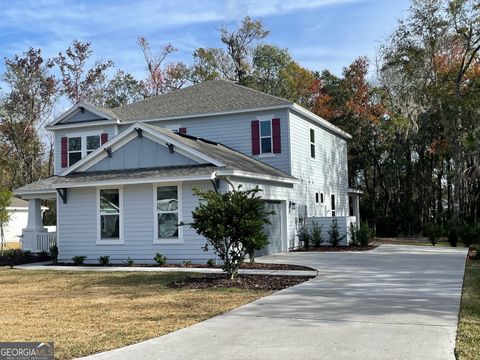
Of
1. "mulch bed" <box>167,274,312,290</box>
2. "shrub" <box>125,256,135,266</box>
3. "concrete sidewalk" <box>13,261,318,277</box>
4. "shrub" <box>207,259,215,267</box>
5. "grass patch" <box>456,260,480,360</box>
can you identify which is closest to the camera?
"grass patch" <box>456,260,480,360</box>

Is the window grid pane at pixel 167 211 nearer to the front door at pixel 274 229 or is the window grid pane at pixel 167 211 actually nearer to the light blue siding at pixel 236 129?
the front door at pixel 274 229

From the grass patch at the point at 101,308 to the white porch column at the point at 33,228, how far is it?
24.9 ft

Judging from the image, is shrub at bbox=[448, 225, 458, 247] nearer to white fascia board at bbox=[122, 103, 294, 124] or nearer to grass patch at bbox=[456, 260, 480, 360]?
white fascia board at bbox=[122, 103, 294, 124]

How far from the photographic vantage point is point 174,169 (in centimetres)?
1659

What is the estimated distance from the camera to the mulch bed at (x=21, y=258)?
60.3ft

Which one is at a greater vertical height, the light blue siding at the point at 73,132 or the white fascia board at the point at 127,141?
the light blue siding at the point at 73,132

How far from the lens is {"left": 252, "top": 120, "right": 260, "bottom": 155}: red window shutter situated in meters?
21.1

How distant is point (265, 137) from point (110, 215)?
721cm

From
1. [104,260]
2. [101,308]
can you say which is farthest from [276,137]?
[101,308]

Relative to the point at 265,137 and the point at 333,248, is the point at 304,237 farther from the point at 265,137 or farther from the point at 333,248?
the point at 265,137

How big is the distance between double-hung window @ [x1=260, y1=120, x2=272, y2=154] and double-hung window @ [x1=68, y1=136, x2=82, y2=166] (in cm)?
839

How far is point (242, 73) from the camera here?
4300cm

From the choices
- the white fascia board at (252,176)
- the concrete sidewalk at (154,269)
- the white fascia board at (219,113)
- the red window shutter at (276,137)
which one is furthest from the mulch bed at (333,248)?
the concrete sidewalk at (154,269)

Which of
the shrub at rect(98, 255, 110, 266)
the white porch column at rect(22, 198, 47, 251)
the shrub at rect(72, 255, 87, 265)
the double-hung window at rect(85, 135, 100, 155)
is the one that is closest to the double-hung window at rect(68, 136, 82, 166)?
the double-hung window at rect(85, 135, 100, 155)
